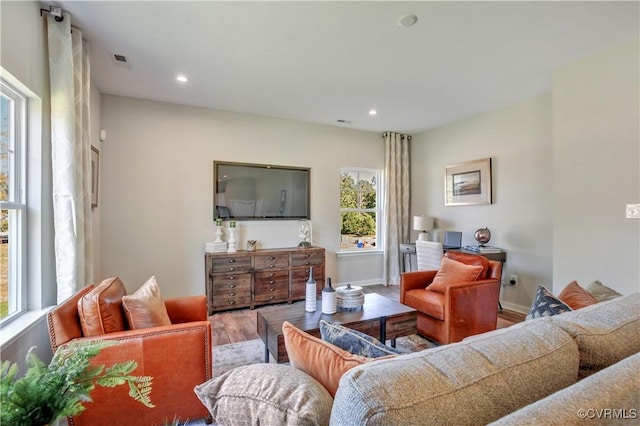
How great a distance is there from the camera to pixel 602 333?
3.24ft

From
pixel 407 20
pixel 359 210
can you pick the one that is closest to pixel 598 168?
pixel 407 20

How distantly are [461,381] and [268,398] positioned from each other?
458mm

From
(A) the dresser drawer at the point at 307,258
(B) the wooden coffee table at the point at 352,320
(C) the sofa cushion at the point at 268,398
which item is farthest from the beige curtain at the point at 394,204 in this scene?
(C) the sofa cushion at the point at 268,398

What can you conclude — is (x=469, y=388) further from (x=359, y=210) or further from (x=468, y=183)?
(x=359, y=210)

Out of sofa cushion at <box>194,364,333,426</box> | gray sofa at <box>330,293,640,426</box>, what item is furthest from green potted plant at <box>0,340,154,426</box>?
gray sofa at <box>330,293,640,426</box>

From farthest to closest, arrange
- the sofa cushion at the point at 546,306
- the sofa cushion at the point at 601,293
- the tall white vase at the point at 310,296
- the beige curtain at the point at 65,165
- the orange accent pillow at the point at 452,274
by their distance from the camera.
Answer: the orange accent pillow at the point at 452,274, the tall white vase at the point at 310,296, the beige curtain at the point at 65,165, the sofa cushion at the point at 601,293, the sofa cushion at the point at 546,306

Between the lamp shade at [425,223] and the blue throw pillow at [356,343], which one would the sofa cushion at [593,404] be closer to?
the blue throw pillow at [356,343]

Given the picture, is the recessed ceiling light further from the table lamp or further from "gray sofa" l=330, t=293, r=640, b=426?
the table lamp

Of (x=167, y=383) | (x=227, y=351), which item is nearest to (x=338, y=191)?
(x=227, y=351)

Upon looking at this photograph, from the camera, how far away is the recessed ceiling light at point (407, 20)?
2174 mm

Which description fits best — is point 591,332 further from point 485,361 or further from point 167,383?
A: point 167,383

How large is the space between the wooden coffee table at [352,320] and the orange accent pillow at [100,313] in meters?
0.88

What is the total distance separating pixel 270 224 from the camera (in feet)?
14.8

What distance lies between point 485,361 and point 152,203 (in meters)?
3.98
